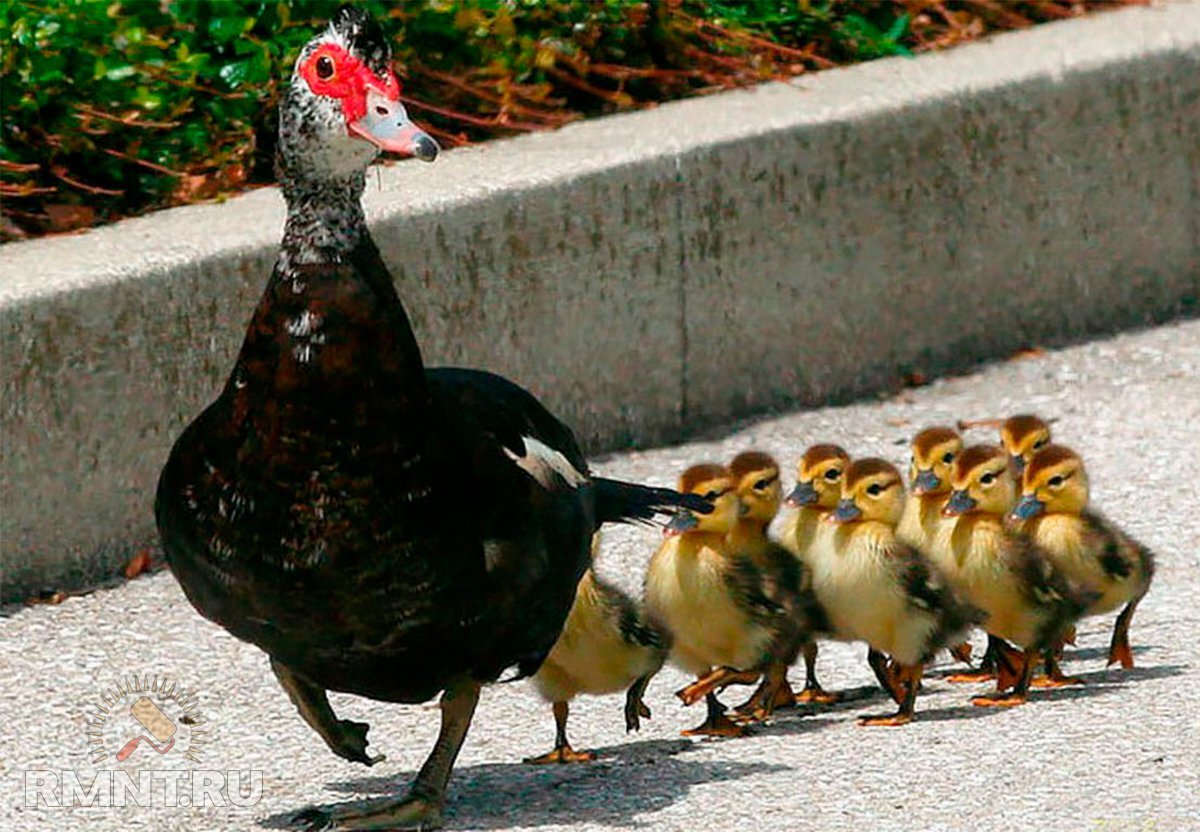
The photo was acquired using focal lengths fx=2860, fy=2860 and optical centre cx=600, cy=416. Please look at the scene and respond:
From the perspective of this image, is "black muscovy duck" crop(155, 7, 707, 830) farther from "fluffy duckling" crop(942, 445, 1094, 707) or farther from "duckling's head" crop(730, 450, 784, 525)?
"fluffy duckling" crop(942, 445, 1094, 707)

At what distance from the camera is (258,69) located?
797 cm

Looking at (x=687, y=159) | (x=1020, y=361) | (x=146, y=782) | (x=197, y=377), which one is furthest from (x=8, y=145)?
(x=1020, y=361)

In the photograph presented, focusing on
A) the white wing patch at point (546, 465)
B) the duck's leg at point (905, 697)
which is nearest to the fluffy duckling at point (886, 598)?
the duck's leg at point (905, 697)

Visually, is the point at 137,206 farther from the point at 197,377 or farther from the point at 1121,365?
the point at 1121,365

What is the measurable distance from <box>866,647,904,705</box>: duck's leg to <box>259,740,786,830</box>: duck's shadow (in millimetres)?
453

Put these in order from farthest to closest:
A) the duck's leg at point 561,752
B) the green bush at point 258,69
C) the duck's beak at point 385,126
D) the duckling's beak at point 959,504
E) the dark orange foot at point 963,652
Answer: the green bush at point 258,69 < the dark orange foot at point 963,652 < the duckling's beak at point 959,504 < the duck's leg at point 561,752 < the duck's beak at point 385,126

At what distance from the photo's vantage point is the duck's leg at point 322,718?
5.71m

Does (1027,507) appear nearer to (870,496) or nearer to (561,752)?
(870,496)

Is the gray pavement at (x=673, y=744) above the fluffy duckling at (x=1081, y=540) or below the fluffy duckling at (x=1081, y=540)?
below

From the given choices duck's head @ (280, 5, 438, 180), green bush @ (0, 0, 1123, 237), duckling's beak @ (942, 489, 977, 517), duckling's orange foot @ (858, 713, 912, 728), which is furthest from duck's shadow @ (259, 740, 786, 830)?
green bush @ (0, 0, 1123, 237)

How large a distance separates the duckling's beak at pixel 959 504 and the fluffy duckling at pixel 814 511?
0.25m

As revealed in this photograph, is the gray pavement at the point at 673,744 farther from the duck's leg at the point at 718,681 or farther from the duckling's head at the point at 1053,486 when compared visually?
the duckling's head at the point at 1053,486

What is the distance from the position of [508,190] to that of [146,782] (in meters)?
2.42

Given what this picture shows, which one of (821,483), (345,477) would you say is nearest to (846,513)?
(821,483)
